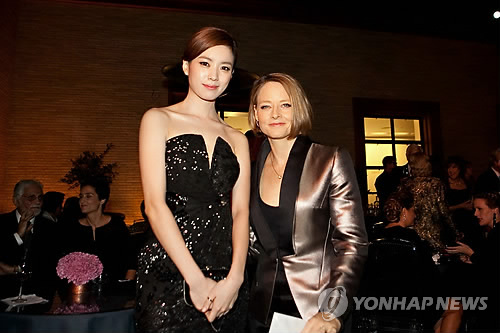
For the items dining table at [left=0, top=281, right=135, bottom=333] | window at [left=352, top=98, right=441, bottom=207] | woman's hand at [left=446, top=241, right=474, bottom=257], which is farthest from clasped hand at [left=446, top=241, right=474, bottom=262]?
window at [left=352, top=98, right=441, bottom=207]

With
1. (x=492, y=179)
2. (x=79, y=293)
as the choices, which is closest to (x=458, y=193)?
(x=492, y=179)

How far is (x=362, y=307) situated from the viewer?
3.28 m

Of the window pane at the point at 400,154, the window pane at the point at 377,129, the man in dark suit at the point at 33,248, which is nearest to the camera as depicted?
the man in dark suit at the point at 33,248

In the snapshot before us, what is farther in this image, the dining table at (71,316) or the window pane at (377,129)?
A: the window pane at (377,129)

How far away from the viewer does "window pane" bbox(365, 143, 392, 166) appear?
8.48 m

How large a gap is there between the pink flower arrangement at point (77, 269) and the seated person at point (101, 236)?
2.79 ft

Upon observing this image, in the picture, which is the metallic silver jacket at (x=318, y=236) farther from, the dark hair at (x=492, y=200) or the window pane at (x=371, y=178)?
the window pane at (x=371, y=178)

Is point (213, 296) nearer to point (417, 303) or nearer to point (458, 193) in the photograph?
point (417, 303)

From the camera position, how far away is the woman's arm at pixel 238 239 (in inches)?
53.9

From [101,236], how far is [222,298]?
2.60m

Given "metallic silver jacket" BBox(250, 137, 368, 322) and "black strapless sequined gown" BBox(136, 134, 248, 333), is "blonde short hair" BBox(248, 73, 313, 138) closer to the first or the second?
"metallic silver jacket" BBox(250, 137, 368, 322)

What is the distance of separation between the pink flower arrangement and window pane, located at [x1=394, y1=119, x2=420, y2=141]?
24.6 feet

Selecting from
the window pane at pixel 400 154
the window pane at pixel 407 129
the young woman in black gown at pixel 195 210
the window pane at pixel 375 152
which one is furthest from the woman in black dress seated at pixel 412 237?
the window pane at pixel 407 129

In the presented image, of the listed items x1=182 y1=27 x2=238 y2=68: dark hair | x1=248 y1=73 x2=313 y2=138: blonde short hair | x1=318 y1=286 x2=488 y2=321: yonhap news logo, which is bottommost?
x1=318 y1=286 x2=488 y2=321: yonhap news logo
